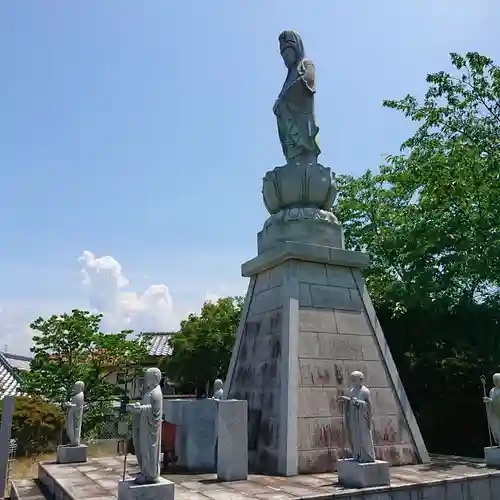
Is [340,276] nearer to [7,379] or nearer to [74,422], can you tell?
[74,422]

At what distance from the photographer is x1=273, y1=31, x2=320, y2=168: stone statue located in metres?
9.85

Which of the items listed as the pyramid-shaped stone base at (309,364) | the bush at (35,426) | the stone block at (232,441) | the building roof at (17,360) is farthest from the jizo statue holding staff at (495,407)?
the building roof at (17,360)

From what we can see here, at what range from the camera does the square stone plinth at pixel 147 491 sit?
5039mm

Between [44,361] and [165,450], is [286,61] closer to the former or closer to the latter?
[165,450]

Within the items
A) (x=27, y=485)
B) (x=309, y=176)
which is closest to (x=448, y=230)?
(x=309, y=176)

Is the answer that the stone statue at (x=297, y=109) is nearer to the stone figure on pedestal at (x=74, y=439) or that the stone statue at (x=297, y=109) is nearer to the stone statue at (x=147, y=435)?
the stone statue at (x=147, y=435)

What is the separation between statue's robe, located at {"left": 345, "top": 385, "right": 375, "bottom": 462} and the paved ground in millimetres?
436

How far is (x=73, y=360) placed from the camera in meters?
16.6

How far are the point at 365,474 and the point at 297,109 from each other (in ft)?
22.3

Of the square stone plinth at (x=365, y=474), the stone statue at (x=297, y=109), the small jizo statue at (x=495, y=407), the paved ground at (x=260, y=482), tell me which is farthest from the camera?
the stone statue at (x=297, y=109)

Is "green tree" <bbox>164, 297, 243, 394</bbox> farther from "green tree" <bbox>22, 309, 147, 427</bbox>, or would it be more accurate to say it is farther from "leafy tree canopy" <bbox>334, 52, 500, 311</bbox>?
"leafy tree canopy" <bbox>334, 52, 500, 311</bbox>

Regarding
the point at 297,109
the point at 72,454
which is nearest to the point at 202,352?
the point at 72,454

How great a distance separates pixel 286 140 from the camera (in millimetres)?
10023

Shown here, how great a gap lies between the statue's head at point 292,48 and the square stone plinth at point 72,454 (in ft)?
28.4
